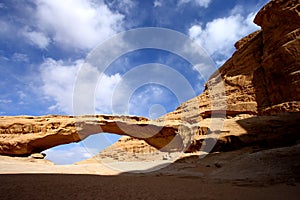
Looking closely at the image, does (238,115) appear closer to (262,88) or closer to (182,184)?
(262,88)

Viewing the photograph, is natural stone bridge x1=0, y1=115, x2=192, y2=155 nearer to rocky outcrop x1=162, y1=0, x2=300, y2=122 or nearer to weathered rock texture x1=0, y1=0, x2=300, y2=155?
weathered rock texture x1=0, y1=0, x2=300, y2=155

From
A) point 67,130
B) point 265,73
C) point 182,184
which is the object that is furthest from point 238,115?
point 182,184

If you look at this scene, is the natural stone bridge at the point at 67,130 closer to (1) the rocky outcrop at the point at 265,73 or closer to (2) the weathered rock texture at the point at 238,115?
(2) the weathered rock texture at the point at 238,115

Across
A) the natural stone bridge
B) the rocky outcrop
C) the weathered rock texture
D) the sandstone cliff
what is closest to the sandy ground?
the sandstone cliff

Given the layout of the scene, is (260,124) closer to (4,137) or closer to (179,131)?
(179,131)

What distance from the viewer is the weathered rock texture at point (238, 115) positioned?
552 inches

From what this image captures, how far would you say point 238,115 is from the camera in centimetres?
2181

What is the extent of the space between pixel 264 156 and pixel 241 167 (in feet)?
3.70

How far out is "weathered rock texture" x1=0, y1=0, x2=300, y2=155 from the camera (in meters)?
14.0

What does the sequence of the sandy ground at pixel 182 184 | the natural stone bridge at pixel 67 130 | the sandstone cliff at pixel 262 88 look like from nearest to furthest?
1. the sandy ground at pixel 182 184
2. the sandstone cliff at pixel 262 88
3. the natural stone bridge at pixel 67 130

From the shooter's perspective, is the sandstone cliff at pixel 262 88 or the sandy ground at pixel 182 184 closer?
the sandy ground at pixel 182 184

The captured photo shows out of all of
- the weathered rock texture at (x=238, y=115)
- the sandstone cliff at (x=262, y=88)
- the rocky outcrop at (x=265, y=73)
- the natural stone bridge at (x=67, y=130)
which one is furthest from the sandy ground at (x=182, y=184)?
the natural stone bridge at (x=67, y=130)

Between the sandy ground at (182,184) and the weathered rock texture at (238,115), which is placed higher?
the weathered rock texture at (238,115)

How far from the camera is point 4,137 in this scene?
17.8 metres
